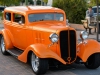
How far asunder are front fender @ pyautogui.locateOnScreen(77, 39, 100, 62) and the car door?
77.0 inches

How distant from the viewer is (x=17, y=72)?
8.05 m

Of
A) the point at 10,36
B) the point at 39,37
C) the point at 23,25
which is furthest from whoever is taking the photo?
the point at 10,36

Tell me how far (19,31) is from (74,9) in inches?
517

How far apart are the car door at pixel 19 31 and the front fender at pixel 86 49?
6.42 ft

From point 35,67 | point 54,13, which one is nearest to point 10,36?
point 54,13

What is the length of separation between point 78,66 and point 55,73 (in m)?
1.09

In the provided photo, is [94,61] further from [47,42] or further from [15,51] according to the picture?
[15,51]

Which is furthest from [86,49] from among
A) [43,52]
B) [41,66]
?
[41,66]

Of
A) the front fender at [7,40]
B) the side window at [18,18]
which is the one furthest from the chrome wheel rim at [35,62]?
the front fender at [7,40]

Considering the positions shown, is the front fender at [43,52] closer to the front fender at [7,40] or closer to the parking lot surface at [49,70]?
the parking lot surface at [49,70]

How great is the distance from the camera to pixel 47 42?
315 inches

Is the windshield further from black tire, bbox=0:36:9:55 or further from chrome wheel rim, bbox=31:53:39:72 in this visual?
black tire, bbox=0:36:9:55

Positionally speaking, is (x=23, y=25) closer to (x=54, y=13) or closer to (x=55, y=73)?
(x=54, y=13)

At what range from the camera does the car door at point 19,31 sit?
9158 mm
